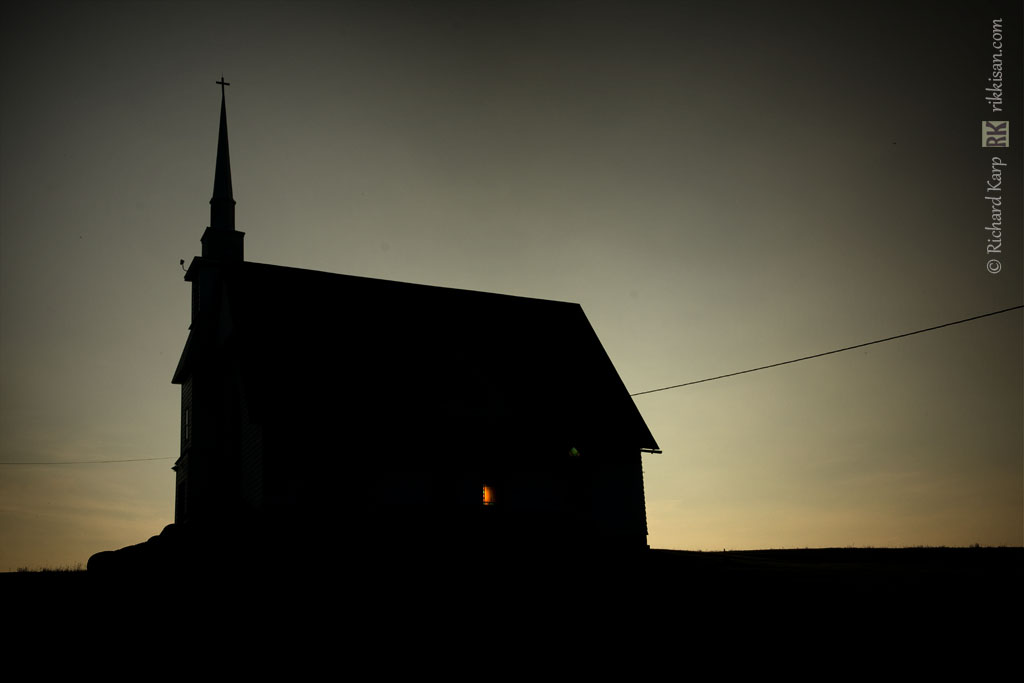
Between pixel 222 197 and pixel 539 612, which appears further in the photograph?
pixel 222 197

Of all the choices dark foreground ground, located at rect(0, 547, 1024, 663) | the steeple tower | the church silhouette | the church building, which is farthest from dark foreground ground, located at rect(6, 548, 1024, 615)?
the steeple tower

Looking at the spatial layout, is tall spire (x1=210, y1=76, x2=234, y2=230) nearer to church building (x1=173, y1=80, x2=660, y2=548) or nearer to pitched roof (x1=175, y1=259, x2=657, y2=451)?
church building (x1=173, y1=80, x2=660, y2=548)

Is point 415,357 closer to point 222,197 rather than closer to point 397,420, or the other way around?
point 397,420

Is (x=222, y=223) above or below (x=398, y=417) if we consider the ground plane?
above

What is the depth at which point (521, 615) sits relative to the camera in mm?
18141

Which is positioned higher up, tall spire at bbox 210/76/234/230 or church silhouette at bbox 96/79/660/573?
tall spire at bbox 210/76/234/230

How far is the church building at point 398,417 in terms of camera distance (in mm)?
27625

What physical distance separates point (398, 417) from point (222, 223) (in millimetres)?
16101

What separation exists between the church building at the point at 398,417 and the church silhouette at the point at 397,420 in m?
0.06

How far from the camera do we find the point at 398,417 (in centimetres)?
3009

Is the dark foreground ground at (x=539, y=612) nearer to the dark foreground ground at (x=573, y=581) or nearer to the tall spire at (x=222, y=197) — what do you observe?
the dark foreground ground at (x=573, y=581)

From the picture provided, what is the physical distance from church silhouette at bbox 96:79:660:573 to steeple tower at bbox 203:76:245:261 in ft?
3.48

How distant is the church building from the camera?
27.6 metres

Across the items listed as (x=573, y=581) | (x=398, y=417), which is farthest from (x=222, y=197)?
(x=573, y=581)
